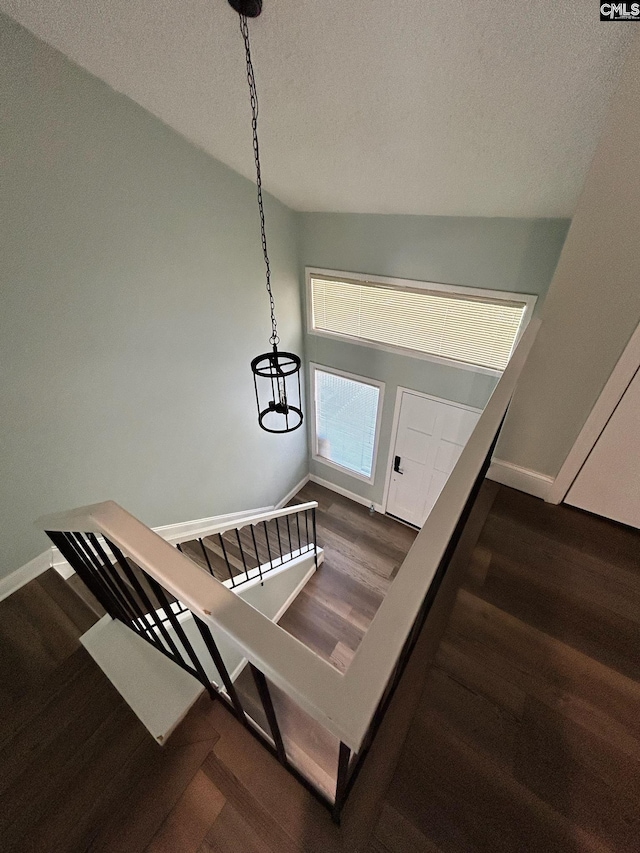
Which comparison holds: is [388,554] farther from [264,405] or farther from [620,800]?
[620,800]

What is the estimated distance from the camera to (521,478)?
1.74 m

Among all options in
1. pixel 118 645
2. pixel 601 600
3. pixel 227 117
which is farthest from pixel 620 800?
pixel 227 117

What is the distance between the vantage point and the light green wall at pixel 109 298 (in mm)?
1651

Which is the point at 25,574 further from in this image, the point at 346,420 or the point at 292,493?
the point at 346,420

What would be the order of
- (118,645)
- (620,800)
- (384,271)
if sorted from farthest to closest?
1. (384,271)
2. (118,645)
3. (620,800)

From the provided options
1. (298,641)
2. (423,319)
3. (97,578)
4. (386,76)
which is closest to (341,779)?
(298,641)

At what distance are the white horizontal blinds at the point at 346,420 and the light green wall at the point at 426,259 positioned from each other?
18 centimetres

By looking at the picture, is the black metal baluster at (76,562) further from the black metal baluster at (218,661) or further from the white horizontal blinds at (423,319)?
the white horizontal blinds at (423,319)

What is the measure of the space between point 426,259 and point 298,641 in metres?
3.18

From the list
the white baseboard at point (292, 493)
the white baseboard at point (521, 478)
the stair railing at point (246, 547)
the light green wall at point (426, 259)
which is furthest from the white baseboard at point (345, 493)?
the white baseboard at point (521, 478)

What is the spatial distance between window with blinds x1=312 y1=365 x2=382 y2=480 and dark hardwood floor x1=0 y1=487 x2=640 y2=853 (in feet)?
8.89

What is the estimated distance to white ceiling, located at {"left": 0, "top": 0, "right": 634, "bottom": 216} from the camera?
1.24 m

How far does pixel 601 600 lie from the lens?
4.17 ft

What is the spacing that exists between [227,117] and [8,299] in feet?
5.14
